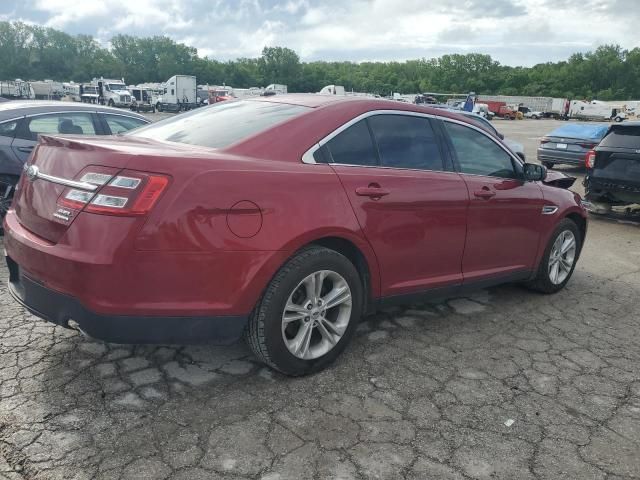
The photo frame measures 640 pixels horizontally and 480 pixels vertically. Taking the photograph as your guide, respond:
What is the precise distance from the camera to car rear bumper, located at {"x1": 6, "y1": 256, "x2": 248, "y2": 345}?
2.53 metres

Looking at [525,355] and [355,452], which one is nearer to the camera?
[355,452]

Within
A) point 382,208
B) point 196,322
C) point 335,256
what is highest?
point 382,208

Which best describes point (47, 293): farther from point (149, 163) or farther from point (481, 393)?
point (481, 393)

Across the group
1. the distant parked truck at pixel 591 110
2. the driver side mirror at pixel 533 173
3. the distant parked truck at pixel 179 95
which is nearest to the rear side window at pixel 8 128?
the driver side mirror at pixel 533 173

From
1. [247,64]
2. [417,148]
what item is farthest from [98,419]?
[247,64]

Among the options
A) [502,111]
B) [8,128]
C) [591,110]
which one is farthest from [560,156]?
[591,110]

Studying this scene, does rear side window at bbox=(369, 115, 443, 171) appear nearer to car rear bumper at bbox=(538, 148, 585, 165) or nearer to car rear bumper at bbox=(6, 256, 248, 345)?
car rear bumper at bbox=(6, 256, 248, 345)

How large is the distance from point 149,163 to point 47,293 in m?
0.84

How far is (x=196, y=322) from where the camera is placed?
2.66 meters

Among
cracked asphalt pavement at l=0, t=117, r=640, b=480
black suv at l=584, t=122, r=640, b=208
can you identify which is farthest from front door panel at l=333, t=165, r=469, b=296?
black suv at l=584, t=122, r=640, b=208

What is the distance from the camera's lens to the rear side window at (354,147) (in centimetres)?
317

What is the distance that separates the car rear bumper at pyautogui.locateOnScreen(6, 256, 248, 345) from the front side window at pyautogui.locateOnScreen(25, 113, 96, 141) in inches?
139

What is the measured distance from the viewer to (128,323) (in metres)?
2.54

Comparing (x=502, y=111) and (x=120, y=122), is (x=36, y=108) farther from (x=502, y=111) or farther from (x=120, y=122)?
(x=502, y=111)
